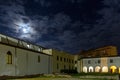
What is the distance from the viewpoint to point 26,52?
1834 inches

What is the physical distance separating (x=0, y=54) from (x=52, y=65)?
27.5 metres

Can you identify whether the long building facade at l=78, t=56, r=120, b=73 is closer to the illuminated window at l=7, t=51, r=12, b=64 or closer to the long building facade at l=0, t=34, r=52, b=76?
the long building facade at l=0, t=34, r=52, b=76

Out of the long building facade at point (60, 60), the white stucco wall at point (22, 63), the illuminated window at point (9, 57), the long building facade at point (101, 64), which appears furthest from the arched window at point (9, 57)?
the long building facade at point (101, 64)

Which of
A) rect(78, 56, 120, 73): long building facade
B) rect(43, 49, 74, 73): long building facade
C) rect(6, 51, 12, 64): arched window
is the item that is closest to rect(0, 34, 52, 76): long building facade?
rect(6, 51, 12, 64): arched window

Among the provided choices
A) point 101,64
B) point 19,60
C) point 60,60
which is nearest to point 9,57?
point 19,60

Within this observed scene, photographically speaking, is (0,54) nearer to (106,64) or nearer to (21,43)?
Answer: (21,43)

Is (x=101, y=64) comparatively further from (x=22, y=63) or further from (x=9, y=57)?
(x=9, y=57)

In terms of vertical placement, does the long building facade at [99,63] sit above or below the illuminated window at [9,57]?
below

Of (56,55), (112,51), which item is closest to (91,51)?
(112,51)

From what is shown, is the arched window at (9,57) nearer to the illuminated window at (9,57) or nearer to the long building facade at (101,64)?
the illuminated window at (9,57)

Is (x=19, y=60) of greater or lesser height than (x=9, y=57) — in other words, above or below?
below

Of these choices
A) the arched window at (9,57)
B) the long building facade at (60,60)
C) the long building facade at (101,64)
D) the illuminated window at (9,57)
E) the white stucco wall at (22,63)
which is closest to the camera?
the white stucco wall at (22,63)

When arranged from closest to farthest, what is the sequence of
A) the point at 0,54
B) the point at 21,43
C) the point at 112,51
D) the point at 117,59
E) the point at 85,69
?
the point at 0,54 → the point at 21,43 → the point at 117,59 → the point at 85,69 → the point at 112,51

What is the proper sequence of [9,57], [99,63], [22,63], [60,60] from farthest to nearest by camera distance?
[99,63], [60,60], [22,63], [9,57]
